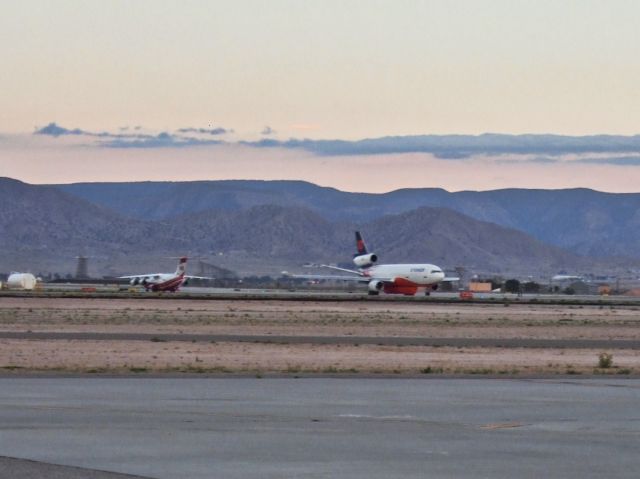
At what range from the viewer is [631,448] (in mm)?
18656

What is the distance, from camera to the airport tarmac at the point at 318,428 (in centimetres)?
1681

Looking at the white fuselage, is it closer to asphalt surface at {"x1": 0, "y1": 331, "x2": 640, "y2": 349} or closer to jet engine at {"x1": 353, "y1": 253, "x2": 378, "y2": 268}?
jet engine at {"x1": 353, "y1": 253, "x2": 378, "y2": 268}

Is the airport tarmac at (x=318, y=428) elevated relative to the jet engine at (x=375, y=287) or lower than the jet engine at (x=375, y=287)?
elevated

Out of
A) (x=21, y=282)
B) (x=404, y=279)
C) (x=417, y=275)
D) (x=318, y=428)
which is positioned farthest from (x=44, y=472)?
(x=21, y=282)

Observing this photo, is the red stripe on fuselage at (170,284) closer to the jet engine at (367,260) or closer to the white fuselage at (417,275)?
the white fuselage at (417,275)

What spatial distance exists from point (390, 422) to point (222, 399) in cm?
449

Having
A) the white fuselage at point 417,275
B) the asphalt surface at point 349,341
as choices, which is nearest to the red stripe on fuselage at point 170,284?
the white fuselage at point 417,275

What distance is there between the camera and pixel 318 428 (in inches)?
813

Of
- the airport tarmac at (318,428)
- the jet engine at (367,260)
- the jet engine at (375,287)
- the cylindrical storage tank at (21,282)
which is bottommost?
the cylindrical storage tank at (21,282)

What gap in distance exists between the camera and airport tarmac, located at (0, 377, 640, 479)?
16.8 m

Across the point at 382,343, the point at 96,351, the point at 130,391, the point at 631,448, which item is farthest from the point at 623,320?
the point at 631,448

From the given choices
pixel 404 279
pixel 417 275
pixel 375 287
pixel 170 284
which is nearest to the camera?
pixel 375 287

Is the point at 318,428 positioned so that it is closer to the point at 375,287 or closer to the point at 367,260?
the point at 375,287

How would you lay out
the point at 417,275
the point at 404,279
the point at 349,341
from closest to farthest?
the point at 349,341 < the point at 404,279 < the point at 417,275
